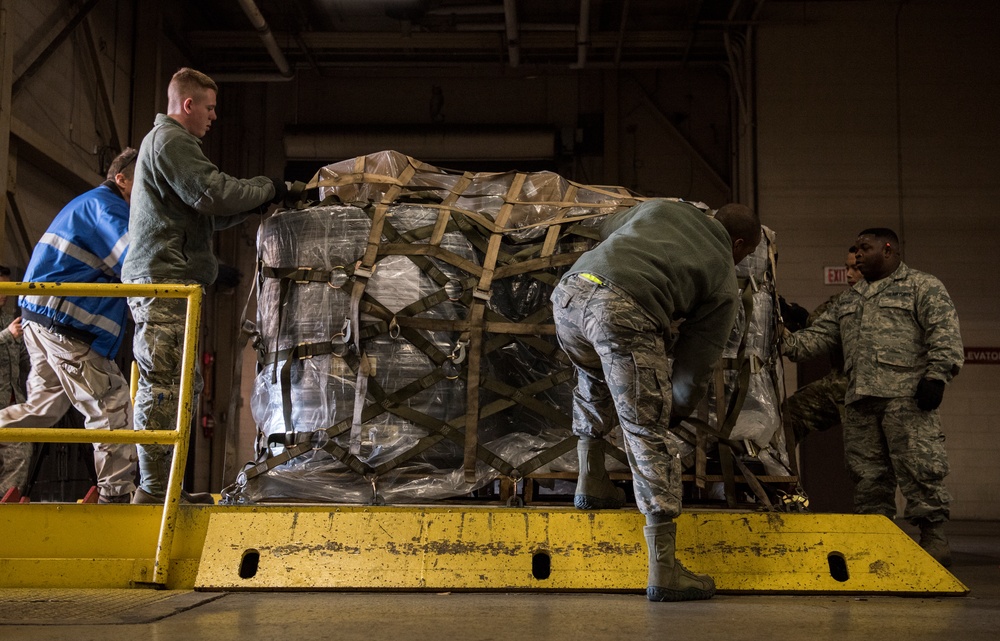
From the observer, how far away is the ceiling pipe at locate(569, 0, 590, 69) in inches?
423

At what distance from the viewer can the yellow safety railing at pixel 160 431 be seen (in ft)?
13.3

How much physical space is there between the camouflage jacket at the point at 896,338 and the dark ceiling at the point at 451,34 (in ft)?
20.9

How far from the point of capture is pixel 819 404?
6934 millimetres

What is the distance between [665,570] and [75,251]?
145 inches

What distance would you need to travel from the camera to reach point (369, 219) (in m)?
5.20

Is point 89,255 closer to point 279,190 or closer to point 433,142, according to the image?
point 279,190

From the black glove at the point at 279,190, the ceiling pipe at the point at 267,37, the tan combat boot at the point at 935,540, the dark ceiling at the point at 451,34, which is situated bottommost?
the tan combat boot at the point at 935,540

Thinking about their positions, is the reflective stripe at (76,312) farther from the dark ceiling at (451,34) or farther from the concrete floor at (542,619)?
the dark ceiling at (451,34)

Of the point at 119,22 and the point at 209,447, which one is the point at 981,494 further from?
the point at 119,22

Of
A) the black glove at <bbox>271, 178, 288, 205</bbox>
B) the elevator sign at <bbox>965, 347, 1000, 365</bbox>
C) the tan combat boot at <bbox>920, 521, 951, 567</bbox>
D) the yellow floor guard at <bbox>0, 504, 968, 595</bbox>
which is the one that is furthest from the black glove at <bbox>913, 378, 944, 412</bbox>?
the elevator sign at <bbox>965, 347, 1000, 365</bbox>

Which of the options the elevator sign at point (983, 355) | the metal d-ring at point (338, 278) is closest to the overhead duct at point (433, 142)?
the elevator sign at point (983, 355)

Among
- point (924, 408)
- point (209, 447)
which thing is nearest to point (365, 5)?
point (209, 447)

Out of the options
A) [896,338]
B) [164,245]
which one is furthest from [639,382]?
[896,338]

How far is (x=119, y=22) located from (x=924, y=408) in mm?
9757
